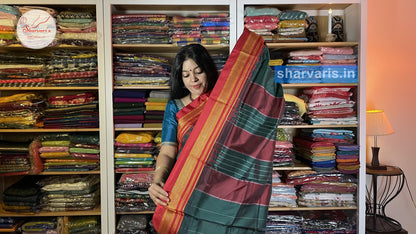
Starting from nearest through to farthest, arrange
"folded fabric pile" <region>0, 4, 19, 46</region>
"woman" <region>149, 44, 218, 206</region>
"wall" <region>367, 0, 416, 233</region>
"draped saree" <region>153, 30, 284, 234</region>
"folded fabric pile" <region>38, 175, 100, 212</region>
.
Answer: "draped saree" <region>153, 30, 284, 234</region>, "woman" <region>149, 44, 218, 206</region>, "folded fabric pile" <region>0, 4, 19, 46</region>, "folded fabric pile" <region>38, 175, 100, 212</region>, "wall" <region>367, 0, 416, 233</region>

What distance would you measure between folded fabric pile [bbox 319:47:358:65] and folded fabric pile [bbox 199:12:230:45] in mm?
680

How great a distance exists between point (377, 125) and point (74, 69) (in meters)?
2.23

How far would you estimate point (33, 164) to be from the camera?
103 inches

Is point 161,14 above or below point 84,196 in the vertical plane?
above

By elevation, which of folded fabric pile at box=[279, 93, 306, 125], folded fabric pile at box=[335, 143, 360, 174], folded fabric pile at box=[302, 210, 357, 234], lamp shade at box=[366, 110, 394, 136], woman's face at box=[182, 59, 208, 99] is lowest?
folded fabric pile at box=[302, 210, 357, 234]

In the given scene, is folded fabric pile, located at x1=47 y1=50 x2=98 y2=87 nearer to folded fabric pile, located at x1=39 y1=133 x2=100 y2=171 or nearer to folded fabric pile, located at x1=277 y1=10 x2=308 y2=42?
folded fabric pile, located at x1=39 y1=133 x2=100 y2=171

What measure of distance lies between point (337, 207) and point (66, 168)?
1.92 m

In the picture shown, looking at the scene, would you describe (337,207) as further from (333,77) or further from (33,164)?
(33,164)

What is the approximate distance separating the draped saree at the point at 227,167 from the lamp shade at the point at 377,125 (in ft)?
5.43

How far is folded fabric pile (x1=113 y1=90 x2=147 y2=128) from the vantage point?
8.46 feet

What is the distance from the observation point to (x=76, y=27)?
260cm

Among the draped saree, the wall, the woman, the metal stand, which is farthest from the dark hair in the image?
the wall

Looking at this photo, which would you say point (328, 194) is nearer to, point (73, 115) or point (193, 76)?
point (193, 76)

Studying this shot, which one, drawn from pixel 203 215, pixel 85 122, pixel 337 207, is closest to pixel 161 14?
pixel 85 122
